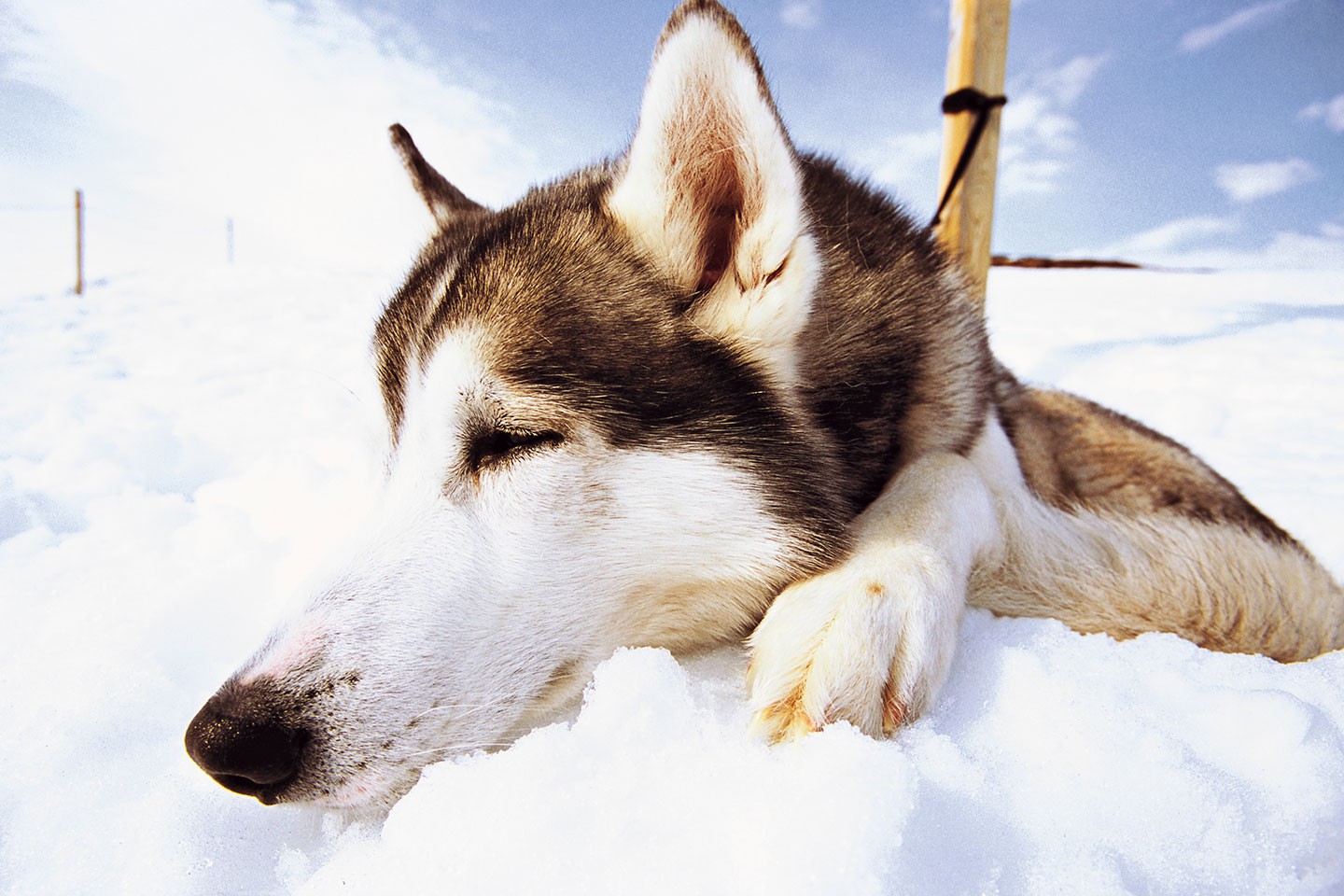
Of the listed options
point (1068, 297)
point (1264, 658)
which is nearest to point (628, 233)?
point (1264, 658)

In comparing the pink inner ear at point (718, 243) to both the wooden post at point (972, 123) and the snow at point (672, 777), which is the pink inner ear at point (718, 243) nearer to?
the snow at point (672, 777)

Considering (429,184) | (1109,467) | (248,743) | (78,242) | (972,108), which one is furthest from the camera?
(78,242)

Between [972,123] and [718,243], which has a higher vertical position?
[972,123]

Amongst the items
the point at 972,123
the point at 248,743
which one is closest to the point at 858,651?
the point at 248,743

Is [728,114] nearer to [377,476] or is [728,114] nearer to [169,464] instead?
[377,476]

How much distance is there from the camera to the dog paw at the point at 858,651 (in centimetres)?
97

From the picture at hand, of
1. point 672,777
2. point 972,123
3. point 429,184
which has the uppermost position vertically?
point 972,123

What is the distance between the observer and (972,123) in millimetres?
3543

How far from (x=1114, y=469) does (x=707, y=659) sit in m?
1.65

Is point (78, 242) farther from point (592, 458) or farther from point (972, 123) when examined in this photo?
point (592, 458)

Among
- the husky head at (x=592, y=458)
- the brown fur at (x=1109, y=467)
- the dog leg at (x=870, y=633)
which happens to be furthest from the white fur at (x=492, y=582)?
the brown fur at (x=1109, y=467)

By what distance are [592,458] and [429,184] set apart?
1.33 m

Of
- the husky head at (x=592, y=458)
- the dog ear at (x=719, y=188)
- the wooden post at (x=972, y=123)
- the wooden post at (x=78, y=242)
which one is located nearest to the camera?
the husky head at (x=592, y=458)

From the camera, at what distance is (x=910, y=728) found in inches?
39.5
